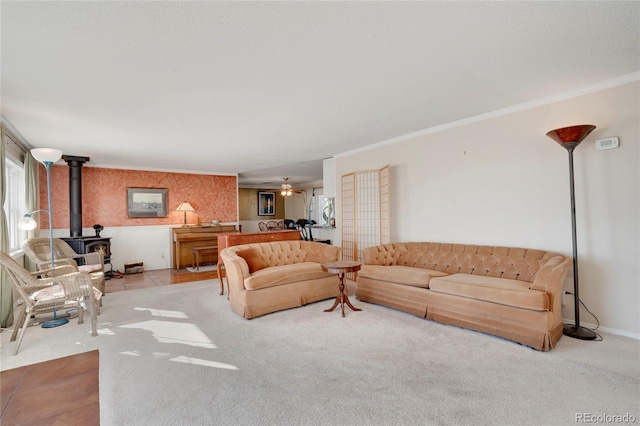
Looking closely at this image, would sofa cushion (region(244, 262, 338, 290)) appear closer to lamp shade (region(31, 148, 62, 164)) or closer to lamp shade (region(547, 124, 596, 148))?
lamp shade (region(31, 148, 62, 164))

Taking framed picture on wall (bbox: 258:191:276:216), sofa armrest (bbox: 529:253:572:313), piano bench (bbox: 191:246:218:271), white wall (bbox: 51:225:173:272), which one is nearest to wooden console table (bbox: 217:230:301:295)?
piano bench (bbox: 191:246:218:271)

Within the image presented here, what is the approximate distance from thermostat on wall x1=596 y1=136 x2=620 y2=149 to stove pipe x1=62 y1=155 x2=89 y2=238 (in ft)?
26.0

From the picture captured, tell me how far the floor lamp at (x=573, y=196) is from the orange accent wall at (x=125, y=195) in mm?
7447

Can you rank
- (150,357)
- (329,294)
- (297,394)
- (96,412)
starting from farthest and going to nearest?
1. (329,294)
2. (150,357)
3. (297,394)
4. (96,412)

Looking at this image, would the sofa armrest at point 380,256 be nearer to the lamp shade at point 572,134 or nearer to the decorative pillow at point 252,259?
the decorative pillow at point 252,259

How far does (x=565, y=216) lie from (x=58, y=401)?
446 centimetres

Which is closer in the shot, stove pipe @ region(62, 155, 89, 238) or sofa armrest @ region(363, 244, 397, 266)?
sofa armrest @ region(363, 244, 397, 266)

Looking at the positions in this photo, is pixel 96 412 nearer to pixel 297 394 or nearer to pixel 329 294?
pixel 297 394

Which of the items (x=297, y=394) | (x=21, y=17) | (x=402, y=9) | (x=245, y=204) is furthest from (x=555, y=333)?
(x=245, y=204)

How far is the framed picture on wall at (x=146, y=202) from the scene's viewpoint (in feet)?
24.3

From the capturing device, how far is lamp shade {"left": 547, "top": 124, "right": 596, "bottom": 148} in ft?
9.73

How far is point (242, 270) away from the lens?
3.88 meters

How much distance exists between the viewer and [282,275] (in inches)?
158

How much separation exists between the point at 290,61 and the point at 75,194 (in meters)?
5.91
